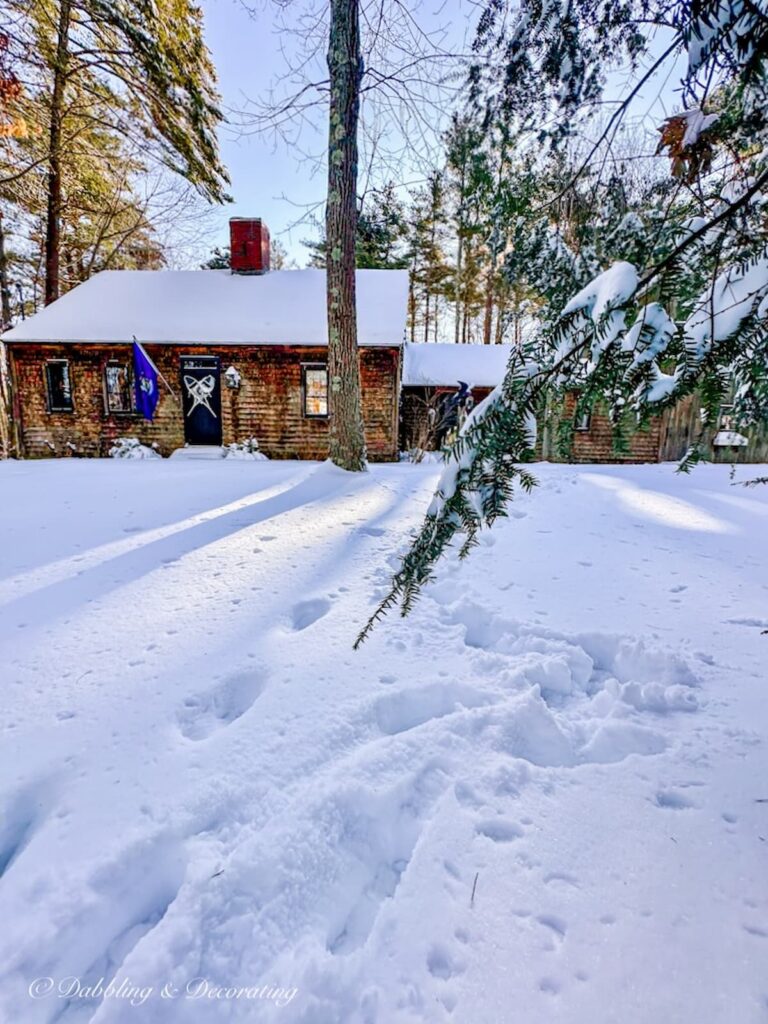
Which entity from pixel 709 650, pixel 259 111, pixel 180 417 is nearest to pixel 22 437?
pixel 180 417

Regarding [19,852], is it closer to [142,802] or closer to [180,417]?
[142,802]

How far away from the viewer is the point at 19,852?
3.61 ft

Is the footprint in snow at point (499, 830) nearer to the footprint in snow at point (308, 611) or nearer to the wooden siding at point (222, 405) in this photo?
the footprint in snow at point (308, 611)

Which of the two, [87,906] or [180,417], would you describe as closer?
[87,906]

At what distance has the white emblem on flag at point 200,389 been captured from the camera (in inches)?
425

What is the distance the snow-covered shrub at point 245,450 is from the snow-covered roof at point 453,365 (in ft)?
14.6

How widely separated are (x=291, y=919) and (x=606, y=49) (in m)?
2.95

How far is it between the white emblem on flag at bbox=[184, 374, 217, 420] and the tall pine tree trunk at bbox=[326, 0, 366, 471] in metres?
6.42

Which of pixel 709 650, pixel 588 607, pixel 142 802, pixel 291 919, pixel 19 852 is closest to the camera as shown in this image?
pixel 291 919

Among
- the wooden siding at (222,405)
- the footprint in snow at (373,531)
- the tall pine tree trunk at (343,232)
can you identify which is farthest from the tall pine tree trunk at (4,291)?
the footprint in snow at (373,531)

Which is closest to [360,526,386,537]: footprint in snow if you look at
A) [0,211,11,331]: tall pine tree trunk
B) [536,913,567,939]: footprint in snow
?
[536,913,567,939]: footprint in snow

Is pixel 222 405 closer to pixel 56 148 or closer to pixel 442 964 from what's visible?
pixel 56 148

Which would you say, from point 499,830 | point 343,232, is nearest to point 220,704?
point 499,830

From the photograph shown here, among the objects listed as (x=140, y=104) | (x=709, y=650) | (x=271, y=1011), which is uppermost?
A: (x=140, y=104)
